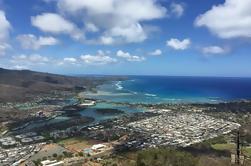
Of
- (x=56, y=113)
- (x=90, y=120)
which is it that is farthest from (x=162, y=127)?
(x=56, y=113)

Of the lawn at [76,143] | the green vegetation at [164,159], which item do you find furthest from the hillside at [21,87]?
the green vegetation at [164,159]

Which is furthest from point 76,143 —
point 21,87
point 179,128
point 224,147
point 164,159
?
point 21,87

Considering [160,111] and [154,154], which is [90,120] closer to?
[160,111]

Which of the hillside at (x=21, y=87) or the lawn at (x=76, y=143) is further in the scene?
the hillside at (x=21, y=87)

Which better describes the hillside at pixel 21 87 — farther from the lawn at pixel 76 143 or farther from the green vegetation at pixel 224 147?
the green vegetation at pixel 224 147

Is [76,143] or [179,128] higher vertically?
[179,128]

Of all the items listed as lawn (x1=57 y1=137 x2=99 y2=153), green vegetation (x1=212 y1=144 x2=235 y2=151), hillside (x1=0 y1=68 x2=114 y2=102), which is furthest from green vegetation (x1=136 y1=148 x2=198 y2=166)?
hillside (x1=0 y1=68 x2=114 y2=102)

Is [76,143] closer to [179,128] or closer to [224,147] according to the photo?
[179,128]

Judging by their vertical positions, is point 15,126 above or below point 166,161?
below
